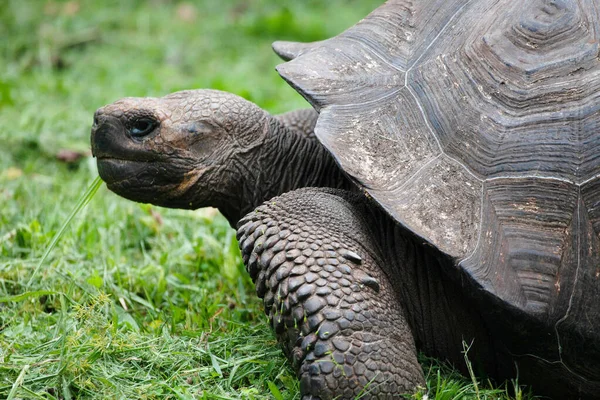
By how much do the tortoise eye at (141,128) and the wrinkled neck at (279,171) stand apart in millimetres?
459

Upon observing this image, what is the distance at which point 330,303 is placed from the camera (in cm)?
267

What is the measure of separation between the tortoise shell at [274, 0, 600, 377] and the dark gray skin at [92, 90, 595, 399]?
153 mm

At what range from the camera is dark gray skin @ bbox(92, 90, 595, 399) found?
2654mm

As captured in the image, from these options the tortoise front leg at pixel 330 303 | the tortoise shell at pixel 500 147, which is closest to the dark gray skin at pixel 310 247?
the tortoise front leg at pixel 330 303

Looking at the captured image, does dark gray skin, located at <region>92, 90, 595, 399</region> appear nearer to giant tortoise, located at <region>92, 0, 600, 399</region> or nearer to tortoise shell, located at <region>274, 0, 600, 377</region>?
giant tortoise, located at <region>92, 0, 600, 399</region>

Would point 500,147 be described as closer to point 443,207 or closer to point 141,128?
point 443,207

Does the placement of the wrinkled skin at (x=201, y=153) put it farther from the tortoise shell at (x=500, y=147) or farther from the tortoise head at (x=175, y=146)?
the tortoise shell at (x=500, y=147)

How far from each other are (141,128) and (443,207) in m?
1.45

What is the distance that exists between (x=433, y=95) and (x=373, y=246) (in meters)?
0.65

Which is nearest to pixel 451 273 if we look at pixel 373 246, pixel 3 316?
pixel 373 246

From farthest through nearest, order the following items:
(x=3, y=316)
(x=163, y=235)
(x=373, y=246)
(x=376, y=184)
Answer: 1. (x=163, y=235)
2. (x=3, y=316)
3. (x=373, y=246)
4. (x=376, y=184)

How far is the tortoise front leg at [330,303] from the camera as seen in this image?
103 inches

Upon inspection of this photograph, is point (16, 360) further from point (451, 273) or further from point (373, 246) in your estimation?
point (451, 273)

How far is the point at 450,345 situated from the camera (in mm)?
3100
